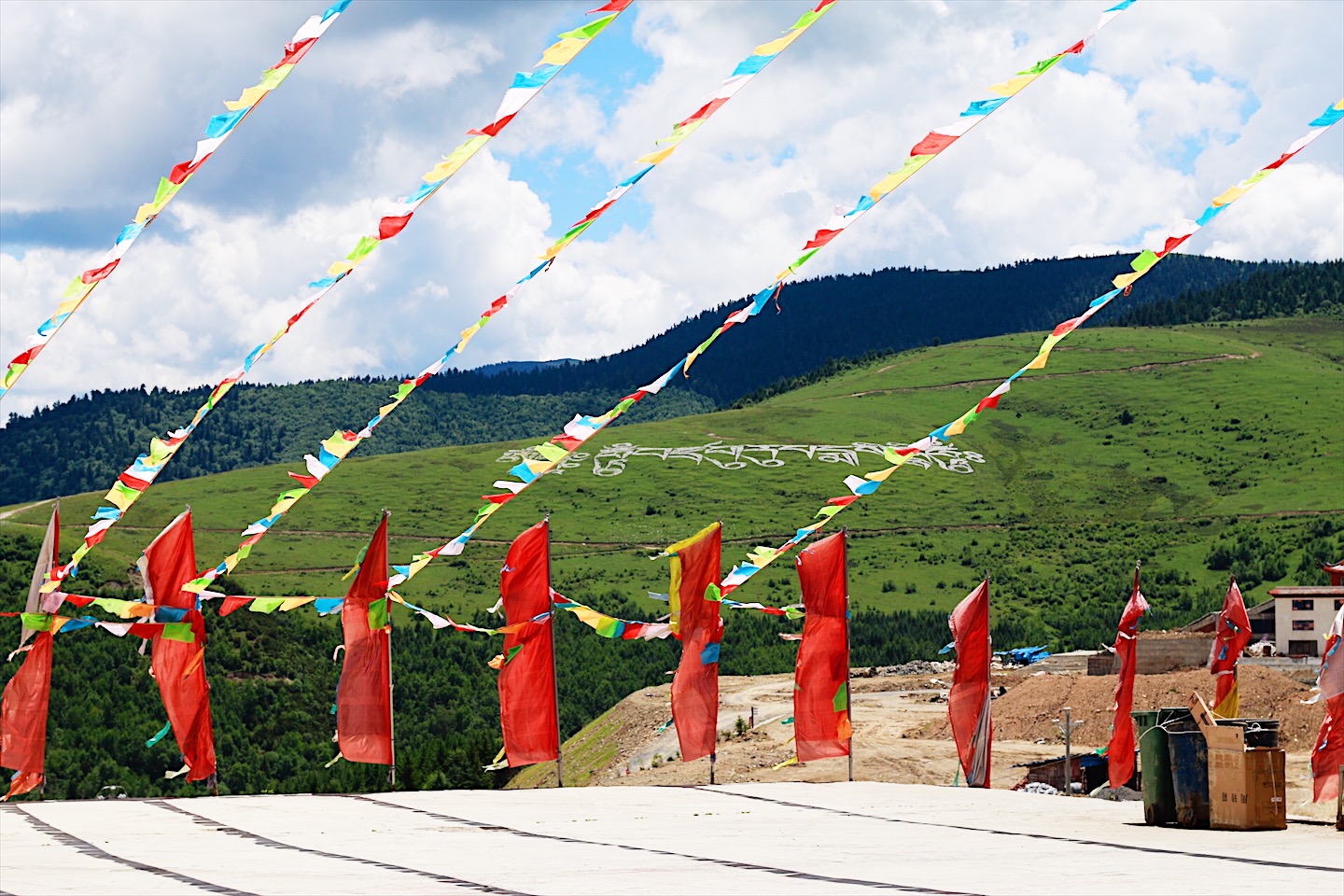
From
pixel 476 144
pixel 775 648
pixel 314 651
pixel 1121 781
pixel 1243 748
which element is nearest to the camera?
pixel 476 144

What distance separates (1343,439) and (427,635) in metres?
77.4

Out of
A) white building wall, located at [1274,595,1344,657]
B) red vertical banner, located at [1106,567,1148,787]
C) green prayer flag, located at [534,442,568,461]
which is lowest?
white building wall, located at [1274,595,1344,657]

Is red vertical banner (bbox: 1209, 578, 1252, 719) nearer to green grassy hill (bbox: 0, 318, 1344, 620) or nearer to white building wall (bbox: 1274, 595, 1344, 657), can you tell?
white building wall (bbox: 1274, 595, 1344, 657)

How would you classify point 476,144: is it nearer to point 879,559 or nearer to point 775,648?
point 775,648

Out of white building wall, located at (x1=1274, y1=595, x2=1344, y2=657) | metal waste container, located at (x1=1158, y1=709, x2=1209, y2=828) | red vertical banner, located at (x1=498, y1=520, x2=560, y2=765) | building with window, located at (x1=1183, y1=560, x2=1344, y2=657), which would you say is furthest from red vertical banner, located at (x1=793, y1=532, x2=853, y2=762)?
white building wall, located at (x1=1274, y1=595, x2=1344, y2=657)

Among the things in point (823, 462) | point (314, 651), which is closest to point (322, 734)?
point (314, 651)

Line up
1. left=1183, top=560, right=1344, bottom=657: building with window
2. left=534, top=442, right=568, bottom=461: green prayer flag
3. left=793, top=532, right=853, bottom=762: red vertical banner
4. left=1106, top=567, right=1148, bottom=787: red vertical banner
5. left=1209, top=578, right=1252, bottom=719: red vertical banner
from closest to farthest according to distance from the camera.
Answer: left=534, top=442, right=568, bottom=461: green prayer flag → left=793, top=532, right=853, bottom=762: red vertical banner → left=1209, top=578, right=1252, bottom=719: red vertical banner → left=1106, top=567, right=1148, bottom=787: red vertical banner → left=1183, top=560, right=1344, bottom=657: building with window

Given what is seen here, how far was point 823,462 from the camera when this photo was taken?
14050 centimetres

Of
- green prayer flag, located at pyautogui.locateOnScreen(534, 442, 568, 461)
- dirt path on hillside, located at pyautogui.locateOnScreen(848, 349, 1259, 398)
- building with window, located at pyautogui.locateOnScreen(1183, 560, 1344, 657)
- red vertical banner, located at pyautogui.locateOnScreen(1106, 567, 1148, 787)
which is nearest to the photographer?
green prayer flag, located at pyautogui.locateOnScreen(534, 442, 568, 461)

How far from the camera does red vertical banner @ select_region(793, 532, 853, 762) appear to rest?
24.1m

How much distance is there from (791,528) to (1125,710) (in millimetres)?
92430

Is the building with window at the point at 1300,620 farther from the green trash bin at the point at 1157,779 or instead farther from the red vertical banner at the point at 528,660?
the green trash bin at the point at 1157,779

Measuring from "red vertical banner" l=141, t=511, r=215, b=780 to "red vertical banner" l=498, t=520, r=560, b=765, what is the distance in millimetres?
4134

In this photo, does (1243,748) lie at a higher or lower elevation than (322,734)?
higher
